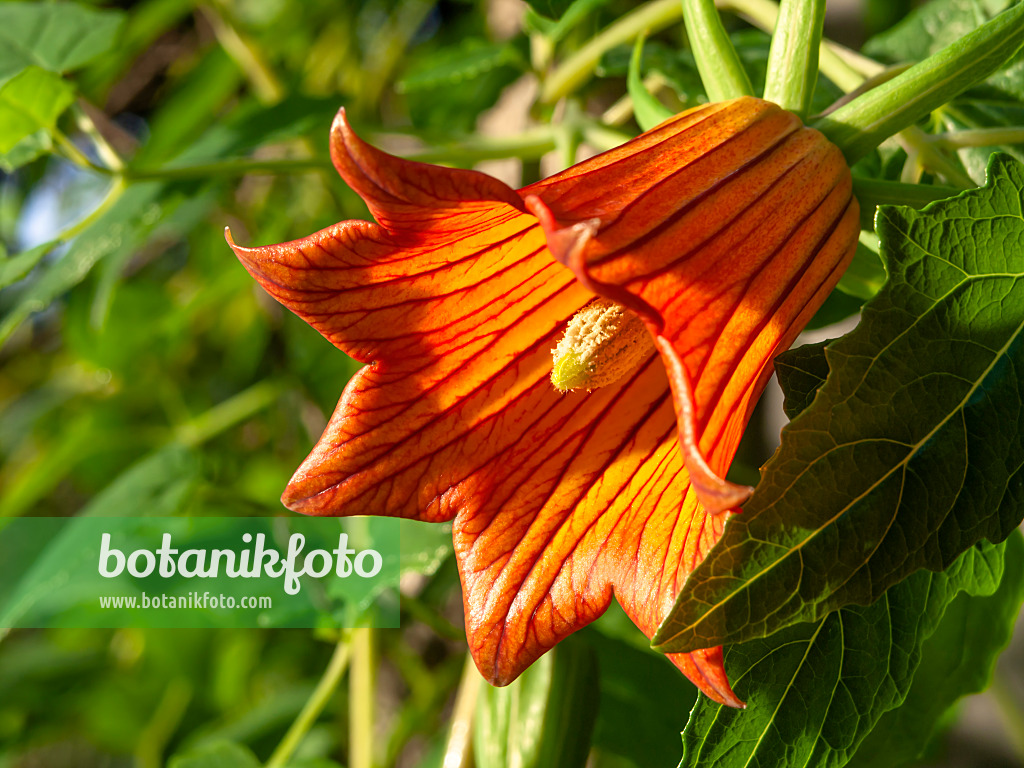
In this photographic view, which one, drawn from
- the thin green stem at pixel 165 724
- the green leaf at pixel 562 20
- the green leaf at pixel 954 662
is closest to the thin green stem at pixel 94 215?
the green leaf at pixel 562 20

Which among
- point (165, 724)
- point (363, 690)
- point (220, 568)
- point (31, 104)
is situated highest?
point (31, 104)

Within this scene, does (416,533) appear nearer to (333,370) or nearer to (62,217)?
(333,370)

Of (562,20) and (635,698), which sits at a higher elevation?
(562,20)

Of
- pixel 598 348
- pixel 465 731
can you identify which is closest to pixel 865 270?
pixel 598 348

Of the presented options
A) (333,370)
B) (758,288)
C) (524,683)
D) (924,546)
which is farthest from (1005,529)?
(333,370)

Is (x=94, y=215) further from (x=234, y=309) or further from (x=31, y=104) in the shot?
(x=234, y=309)
